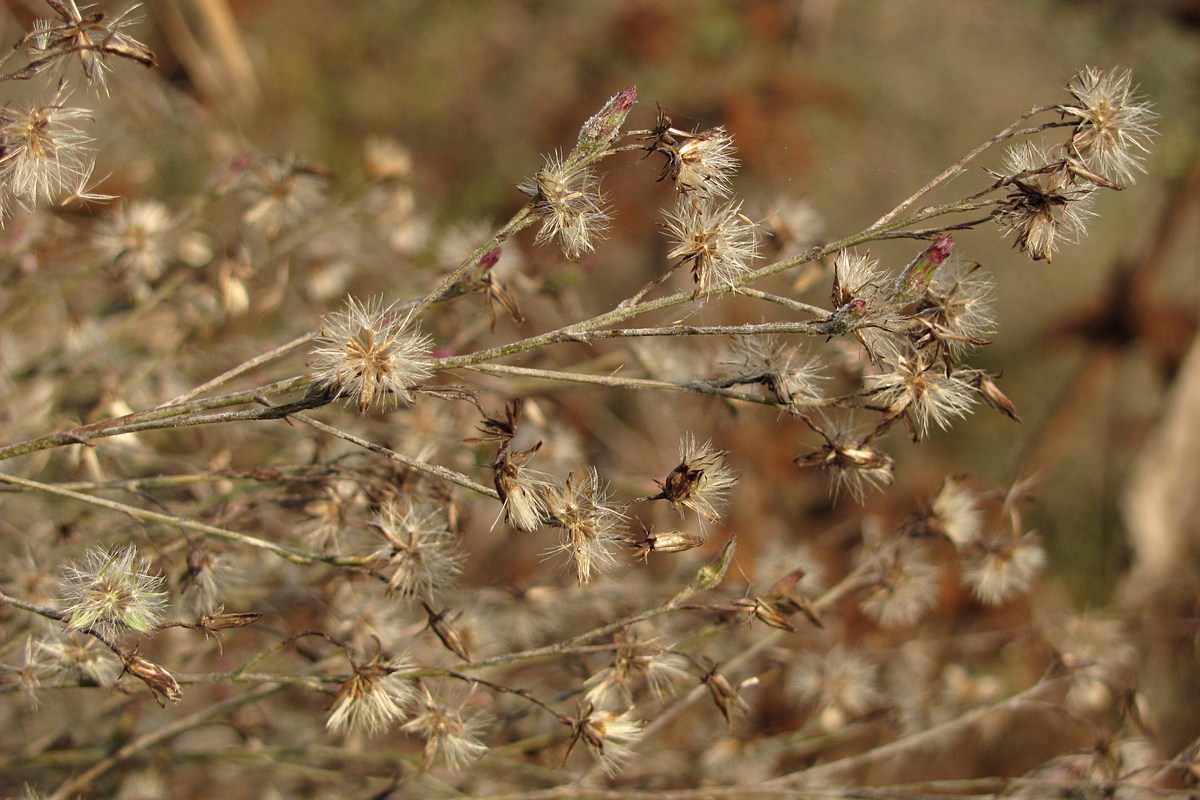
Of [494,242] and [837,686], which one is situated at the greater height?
[494,242]

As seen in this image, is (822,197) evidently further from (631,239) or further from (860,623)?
(860,623)

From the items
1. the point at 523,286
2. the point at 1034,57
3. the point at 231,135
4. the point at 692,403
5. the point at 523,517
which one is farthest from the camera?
the point at 231,135

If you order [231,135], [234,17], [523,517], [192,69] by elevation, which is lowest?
[523,517]

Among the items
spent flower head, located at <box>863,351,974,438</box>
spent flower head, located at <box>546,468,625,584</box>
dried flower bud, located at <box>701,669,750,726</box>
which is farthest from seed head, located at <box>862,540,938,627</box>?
spent flower head, located at <box>546,468,625,584</box>

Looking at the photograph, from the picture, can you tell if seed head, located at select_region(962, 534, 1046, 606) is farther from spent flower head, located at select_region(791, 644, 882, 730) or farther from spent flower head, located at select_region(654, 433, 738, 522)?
spent flower head, located at select_region(654, 433, 738, 522)

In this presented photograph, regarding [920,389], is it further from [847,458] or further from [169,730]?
[169,730]

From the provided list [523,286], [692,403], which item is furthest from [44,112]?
[692,403]

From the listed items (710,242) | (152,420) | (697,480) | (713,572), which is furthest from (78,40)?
(713,572)
